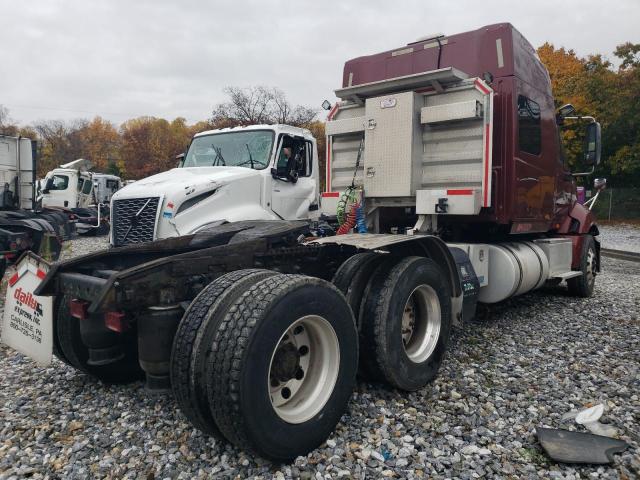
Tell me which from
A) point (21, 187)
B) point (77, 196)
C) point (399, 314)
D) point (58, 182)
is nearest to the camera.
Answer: point (399, 314)

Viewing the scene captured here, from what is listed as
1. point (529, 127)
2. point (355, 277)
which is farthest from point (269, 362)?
point (529, 127)

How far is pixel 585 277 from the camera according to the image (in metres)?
8.27

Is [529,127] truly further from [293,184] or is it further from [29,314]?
[29,314]

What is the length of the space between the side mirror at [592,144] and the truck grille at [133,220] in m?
6.27

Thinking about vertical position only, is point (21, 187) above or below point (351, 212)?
above

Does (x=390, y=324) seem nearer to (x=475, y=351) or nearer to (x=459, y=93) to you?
(x=475, y=351)

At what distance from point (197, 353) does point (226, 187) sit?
139 inches

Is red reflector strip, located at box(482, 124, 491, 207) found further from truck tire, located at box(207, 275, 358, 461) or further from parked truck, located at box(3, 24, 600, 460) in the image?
truck tire, located at box(207, 275, 358, 461)

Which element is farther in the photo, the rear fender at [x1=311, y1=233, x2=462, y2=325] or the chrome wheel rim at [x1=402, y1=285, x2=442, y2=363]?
the chrome wheel rim at [x1=402, y1=285, x2=442, y2=363]

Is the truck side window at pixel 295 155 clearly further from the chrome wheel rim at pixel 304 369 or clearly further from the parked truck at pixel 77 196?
the parked truck at pixel 77 196

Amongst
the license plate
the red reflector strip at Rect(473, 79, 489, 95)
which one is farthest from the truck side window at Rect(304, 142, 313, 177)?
the license plate

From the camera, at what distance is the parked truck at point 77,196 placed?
21500 mm

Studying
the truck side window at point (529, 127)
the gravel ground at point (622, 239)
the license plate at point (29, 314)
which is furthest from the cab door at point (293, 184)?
the gravel ground at point (622, 239)

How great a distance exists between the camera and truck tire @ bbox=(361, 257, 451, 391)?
3.84m
